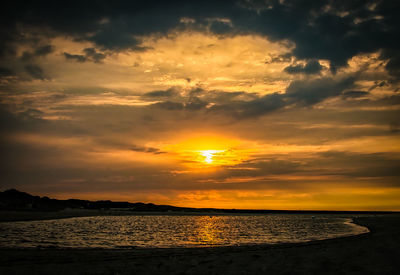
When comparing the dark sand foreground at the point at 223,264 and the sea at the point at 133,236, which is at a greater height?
the dark sand foreground at the point at 223,264

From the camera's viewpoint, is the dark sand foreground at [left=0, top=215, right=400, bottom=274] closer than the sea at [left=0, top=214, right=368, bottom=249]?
Yes

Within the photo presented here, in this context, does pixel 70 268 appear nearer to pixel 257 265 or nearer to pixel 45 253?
pixel 45 253

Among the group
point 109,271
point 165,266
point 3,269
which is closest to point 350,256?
point 165,266

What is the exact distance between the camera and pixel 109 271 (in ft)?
55.2

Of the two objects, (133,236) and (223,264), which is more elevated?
(223,264)

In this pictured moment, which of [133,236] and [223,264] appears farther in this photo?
[133,236]

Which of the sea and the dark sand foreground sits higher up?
the dark sand foreground

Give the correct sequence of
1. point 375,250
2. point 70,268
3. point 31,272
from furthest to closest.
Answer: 1. point 375,250
2. point 70,268
3. point 31,272

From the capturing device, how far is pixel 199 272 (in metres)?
16.4

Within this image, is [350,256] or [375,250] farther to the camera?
[375,250]

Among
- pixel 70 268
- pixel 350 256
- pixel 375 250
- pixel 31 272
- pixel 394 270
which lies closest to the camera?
pixel 394 270

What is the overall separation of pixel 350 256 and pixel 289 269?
497 centimetres

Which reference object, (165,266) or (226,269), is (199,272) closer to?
(226,269)

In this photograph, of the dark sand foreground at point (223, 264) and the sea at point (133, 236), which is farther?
the sea at point (133, 236)
